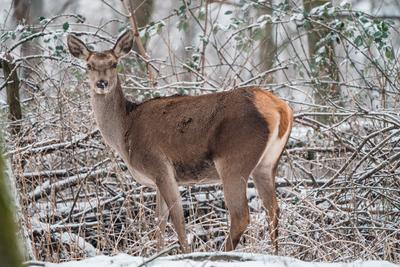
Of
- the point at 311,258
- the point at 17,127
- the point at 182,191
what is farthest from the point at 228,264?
the point at 17,127

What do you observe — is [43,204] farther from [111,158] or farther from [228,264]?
[228,264]

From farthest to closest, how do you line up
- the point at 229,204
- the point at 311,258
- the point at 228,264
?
the point at 229,204, the point at 311,258, the point at 228,264

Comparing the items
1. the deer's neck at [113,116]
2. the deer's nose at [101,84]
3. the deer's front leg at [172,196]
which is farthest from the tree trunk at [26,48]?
the deer's front leg at [172,196]

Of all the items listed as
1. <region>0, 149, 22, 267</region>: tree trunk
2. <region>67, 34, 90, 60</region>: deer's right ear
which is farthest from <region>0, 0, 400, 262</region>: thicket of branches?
<region>0, 149, 22, 267</region>: tree trunk

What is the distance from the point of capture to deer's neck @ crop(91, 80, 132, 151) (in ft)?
24.4

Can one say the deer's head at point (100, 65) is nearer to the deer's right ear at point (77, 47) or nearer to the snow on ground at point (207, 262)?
the deer's right ear at point (77, 47)

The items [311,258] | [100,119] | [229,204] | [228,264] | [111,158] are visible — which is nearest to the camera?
[228,264]

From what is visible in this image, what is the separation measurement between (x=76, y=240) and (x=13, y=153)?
4.92 ft

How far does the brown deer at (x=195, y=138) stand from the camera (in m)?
6.58

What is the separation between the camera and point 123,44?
7.88m

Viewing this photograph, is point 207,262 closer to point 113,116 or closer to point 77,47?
point 113,116

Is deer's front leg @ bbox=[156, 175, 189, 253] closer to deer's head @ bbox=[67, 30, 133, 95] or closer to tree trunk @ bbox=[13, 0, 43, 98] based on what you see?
deer's head @ bbox=[67, 30, 133, 95]

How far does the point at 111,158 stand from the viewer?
8.22m

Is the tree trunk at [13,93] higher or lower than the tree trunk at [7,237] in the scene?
lower
